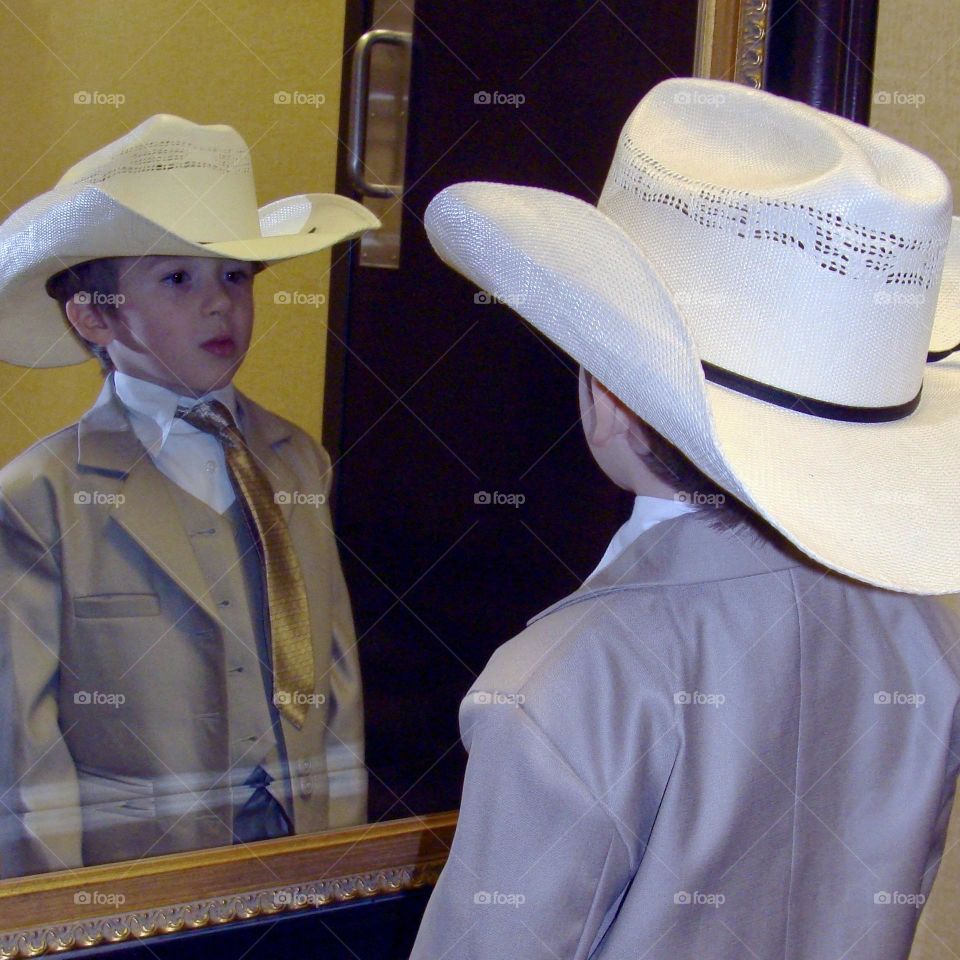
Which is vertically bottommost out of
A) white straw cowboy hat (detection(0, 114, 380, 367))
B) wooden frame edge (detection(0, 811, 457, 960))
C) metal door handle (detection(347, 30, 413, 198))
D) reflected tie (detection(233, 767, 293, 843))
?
wooden frame edge (detection(0, 811, 457, 960))

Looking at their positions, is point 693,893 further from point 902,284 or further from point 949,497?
point 902,284

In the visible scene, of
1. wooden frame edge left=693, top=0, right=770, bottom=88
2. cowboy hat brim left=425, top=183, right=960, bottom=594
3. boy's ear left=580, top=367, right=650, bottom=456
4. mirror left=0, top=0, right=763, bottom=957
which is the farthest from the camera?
wooden frame edge left=693, top=0, right=770, bottom=88

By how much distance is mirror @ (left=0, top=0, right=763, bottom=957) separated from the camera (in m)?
0.84

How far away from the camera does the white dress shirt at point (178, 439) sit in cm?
90

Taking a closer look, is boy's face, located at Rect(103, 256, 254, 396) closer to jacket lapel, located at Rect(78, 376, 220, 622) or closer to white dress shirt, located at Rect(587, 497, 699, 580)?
jacket lapel, located at Rect(78, 376, 220, 622)

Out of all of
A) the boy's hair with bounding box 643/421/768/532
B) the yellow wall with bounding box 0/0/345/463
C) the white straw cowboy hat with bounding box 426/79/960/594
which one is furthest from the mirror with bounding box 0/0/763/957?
the boy's hair with bounding box 643/421/768/532

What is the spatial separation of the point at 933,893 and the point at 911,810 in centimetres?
66

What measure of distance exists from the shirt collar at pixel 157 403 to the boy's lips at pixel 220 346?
0.03 metres

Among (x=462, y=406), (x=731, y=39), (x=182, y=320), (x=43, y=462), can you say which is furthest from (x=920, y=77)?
(x=43, y=462)

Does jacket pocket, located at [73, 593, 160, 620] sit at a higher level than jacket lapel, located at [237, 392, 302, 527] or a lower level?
lower

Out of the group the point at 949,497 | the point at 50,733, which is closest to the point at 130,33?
the point at 50,733

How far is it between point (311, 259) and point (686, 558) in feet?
1.38

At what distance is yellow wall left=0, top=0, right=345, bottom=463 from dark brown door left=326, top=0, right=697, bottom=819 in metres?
0.03

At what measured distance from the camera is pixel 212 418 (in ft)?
3.07
